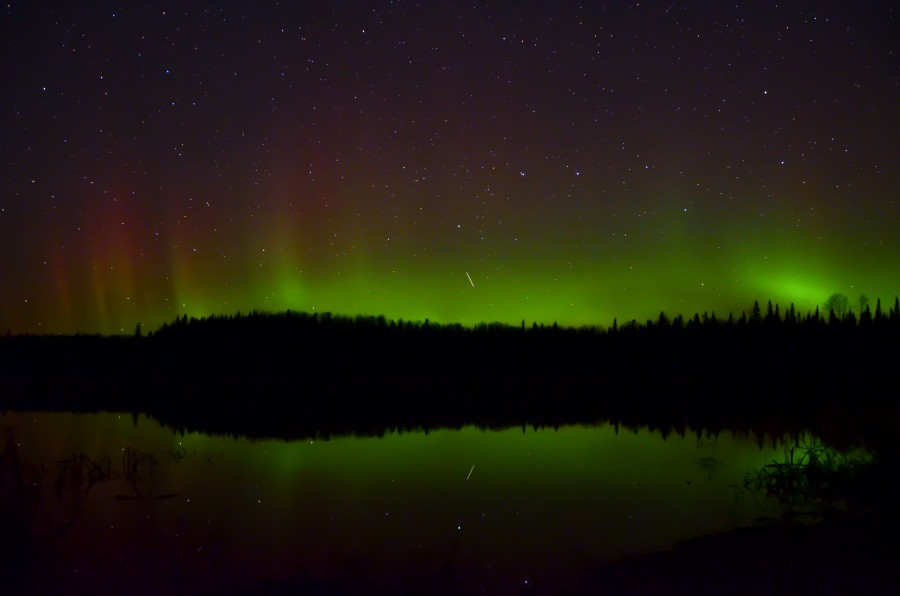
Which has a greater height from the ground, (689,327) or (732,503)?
(689,327)

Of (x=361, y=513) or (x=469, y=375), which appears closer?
(x=361, y=513)

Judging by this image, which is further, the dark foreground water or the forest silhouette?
the forest silhouette

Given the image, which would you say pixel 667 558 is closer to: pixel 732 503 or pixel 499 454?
pixel 732 503

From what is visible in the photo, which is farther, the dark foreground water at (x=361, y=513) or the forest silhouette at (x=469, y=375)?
the forest silhouette at (x=469, y=375)

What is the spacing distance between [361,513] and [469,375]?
100 feet

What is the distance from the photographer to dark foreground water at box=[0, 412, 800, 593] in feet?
23.2

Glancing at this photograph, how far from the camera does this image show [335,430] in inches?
811

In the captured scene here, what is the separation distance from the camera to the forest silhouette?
22.6 meters

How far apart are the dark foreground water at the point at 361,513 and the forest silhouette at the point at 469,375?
12.6ft

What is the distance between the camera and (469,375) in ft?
132

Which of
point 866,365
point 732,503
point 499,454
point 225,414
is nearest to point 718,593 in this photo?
point 732,503

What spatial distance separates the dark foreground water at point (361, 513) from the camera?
23.2 ft

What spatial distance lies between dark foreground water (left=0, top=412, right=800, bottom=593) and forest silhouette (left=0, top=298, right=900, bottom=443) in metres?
3.84

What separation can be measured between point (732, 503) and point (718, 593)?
4353 mm
